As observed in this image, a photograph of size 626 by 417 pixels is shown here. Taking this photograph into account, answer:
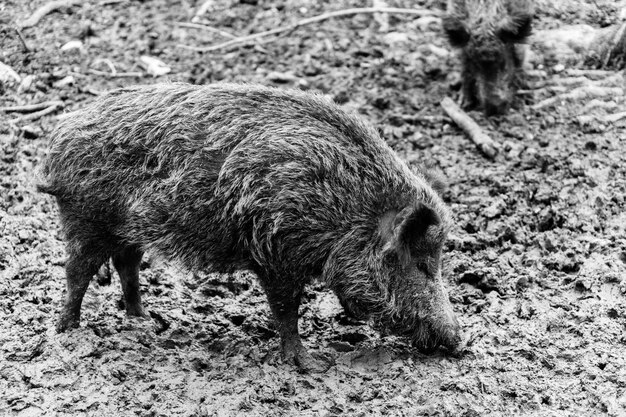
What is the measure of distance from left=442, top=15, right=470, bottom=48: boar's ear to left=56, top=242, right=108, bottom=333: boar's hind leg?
15.3 feet

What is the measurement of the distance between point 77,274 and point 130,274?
37 cm

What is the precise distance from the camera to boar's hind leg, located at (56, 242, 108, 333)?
17.6 ft

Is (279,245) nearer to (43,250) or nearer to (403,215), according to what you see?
(403,215)

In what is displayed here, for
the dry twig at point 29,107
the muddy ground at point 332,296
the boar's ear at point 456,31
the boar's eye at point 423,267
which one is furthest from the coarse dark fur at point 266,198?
the boar's ear at point 456,31

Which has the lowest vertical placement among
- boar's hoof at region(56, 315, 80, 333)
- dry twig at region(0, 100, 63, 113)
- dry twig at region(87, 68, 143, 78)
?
boar's hoof at region(56, 315, 80, 333)

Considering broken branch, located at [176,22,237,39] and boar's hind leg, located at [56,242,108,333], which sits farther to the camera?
broken branch, located at [176,22,237,39]

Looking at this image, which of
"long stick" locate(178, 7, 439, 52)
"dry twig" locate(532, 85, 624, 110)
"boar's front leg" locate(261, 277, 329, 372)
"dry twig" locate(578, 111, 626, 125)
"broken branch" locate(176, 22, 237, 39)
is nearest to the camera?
"boar's front leg" locate(261, 277, 329, 372)

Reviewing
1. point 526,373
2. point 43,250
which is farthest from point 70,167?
point 526,373

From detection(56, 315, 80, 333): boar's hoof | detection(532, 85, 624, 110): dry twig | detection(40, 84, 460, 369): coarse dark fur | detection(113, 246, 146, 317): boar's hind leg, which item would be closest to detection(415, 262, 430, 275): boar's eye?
detection(40, 84, 460, 369): coarse dark fur

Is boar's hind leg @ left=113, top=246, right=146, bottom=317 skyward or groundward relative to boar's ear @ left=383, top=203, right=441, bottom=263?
groundward

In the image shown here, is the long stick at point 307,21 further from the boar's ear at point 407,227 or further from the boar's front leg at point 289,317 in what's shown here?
the boar's ear at point 407,227

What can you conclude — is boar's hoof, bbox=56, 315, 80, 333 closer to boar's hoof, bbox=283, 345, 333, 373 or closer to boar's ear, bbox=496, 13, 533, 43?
boar's hoof, bbox=283, 345, 333, 373

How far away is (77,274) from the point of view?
17.8ft

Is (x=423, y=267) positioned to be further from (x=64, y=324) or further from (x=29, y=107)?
(x=29, y=107)
